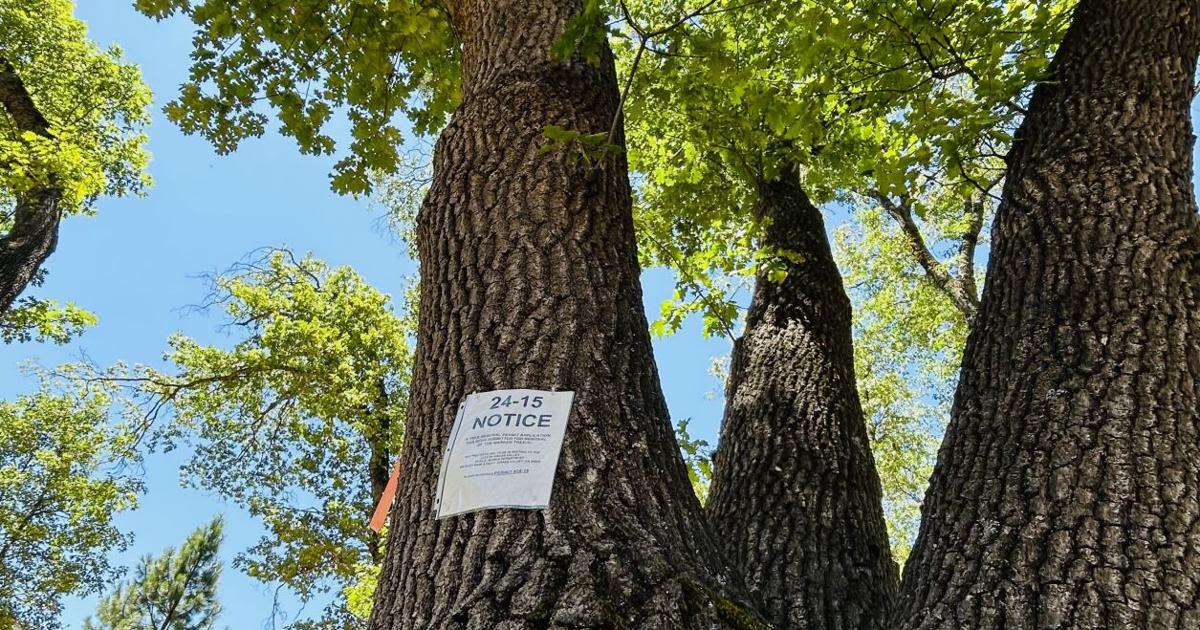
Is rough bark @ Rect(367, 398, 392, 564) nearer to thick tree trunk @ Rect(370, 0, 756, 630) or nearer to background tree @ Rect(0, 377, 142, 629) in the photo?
background tree @ Rect(0, 377, 142, 629)

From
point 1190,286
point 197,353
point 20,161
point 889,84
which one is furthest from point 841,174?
point 197,353

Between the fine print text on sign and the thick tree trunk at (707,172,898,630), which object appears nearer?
the fine print text on sign

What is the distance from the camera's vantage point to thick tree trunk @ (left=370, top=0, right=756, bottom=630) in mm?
1405

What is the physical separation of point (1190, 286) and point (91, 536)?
19.3 m

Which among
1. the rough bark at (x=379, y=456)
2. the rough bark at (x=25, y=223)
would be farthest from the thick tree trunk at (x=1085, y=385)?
the rough bark at (x=379, y=456)

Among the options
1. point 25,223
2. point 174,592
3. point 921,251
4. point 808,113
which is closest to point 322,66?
point 808,113

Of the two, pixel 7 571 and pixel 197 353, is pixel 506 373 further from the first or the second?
pixel 7 571

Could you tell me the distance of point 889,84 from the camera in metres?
4.07

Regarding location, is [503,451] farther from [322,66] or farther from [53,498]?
[53,498]

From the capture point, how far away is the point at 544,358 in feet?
5.99

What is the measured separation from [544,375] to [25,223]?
10.3 meters

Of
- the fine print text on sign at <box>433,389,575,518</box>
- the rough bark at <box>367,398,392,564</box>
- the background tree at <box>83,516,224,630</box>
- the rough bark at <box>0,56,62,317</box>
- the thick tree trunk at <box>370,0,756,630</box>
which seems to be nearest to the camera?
the thick tree trunk at <box>370,0,756,630</box>

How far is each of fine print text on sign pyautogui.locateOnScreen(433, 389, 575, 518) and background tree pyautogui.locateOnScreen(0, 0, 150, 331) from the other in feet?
29.9

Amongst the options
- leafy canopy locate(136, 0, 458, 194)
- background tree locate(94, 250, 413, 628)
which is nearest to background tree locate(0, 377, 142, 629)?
background tree locate(94, 250, 413, 628)
